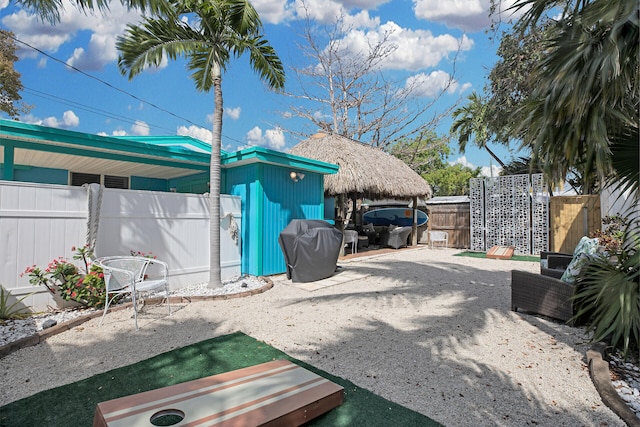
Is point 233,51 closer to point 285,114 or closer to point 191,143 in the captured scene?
point 191,143

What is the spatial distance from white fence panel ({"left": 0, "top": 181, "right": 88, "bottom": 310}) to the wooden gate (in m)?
14.2

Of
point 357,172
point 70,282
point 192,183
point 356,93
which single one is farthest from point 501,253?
point 356,93

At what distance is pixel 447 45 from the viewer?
20.6 metres

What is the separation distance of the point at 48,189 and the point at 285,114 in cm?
1915

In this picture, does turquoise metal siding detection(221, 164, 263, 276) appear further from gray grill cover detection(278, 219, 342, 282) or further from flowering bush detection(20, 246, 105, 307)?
flowering bush detection(20, 246, 105, 307)

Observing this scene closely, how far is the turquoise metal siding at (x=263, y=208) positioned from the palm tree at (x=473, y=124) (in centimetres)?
1240

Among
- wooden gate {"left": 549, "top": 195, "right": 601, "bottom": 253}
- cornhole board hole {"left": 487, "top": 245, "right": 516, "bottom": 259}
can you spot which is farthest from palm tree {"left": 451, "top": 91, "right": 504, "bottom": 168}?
cornhole board hole {"left": 487, "top": 245, "right": 516, "bottom": 259}

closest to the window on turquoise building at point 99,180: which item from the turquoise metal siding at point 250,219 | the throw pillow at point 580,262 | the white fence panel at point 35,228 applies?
the turquoise metal siding at point 250,219

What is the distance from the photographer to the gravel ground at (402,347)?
8.62ft

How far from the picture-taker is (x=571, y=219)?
11.6 metres

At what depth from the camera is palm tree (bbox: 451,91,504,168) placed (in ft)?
54.5

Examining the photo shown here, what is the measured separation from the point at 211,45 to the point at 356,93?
17022mm

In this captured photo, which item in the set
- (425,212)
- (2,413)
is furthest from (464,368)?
(425,212)

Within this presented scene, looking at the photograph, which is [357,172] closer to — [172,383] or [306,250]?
[306,250]
